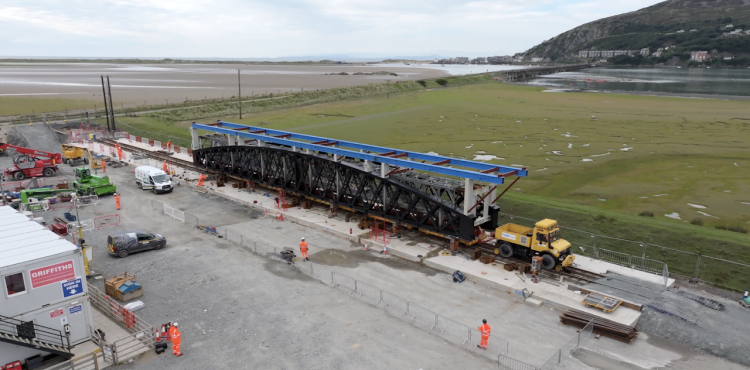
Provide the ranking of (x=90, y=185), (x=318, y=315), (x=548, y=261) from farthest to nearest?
(x=90, y=185) < (x=548, y=261) < (x=318, y=315)

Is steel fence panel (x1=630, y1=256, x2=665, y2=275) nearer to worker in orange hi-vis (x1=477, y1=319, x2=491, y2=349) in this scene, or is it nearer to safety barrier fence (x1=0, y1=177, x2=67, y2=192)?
worker in orange hi-vis (x1=477, y1=319, x2=491, y2=349)

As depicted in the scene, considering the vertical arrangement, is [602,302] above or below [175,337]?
below

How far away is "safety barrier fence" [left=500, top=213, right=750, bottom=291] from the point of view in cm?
2028

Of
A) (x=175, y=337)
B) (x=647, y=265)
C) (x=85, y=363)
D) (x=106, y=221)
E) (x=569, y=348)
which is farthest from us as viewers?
(x=106, y=221)

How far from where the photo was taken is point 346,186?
90.6ft

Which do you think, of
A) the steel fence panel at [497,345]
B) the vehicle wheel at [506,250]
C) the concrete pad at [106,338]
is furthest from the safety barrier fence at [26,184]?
the steel fence panel at [497,345]

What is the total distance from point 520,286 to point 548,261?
7.09 feet

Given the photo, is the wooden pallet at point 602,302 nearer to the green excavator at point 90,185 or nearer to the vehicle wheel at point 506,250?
the vehicle wheel at point 506,250

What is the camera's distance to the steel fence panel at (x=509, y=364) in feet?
47.7

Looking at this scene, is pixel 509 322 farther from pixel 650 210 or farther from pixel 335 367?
pixel 650 210

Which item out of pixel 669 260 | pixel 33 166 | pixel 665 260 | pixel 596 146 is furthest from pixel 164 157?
pixel 596 146

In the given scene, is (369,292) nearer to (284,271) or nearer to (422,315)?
(422,315)

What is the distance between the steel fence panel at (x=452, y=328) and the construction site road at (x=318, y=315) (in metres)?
0.42

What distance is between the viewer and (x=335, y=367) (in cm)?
1462
